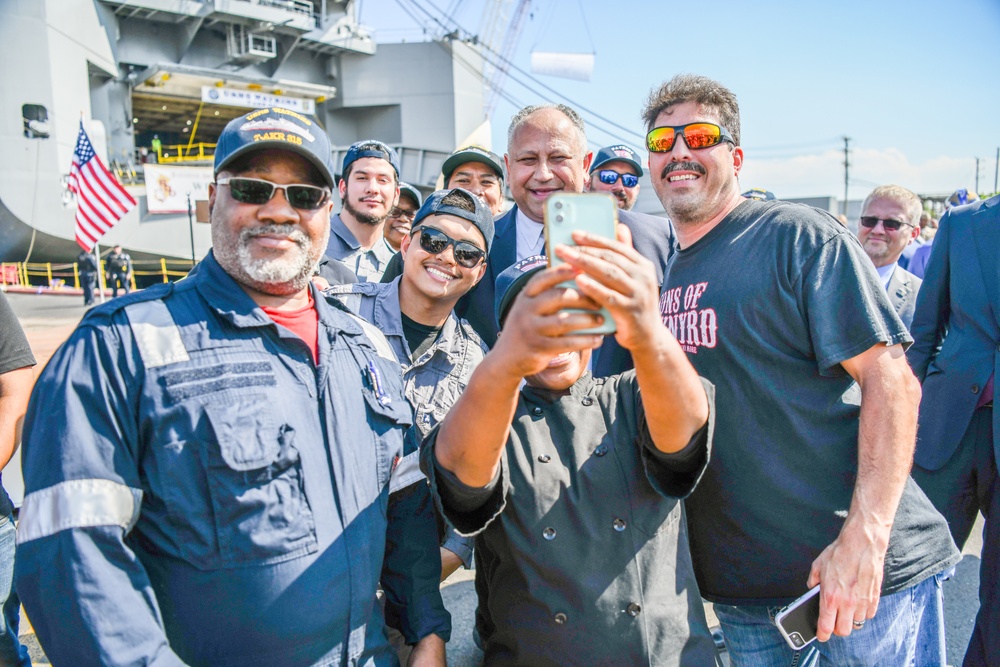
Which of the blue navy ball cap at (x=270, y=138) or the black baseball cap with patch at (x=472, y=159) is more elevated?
the black baseball cap with patch at (x=472, y=159)

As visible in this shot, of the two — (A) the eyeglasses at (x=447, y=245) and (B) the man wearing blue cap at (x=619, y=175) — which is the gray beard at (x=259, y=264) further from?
(B) the man wearing blue cap at (x=619, y=175)

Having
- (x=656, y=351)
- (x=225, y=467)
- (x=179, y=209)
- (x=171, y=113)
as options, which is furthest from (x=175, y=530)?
(x=171, y=113)

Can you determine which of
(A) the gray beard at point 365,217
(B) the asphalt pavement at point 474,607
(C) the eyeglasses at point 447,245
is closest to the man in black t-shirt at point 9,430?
(B) the asphalt pavement at point 474,607

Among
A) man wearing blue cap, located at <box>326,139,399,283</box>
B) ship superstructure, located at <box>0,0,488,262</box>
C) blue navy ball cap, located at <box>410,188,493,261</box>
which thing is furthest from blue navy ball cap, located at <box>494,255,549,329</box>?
ship superstructure, located at <box>0,0,488,262</box>

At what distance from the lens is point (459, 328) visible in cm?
307

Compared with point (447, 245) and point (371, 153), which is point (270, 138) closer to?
point (447, 245)

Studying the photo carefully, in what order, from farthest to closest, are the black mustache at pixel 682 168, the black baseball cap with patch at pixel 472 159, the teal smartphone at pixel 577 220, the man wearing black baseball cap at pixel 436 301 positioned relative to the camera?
the black baseball cap with patch at pixel 472 159, the man wearing black baseball cap at pixel 436 301, the black mustache at pixel 682 168, the teal smartphone at pixel 577 220

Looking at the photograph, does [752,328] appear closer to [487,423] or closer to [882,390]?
[882,390]

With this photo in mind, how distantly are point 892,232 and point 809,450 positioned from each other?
3.81m

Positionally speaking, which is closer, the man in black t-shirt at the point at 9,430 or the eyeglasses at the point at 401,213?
the man in black t-shirt at the point at 9,430

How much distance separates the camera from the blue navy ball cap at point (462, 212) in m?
3.02

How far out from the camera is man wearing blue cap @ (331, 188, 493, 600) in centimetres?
283

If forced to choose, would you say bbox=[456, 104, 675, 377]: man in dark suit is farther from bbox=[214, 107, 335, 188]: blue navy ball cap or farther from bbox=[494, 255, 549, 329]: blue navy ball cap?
bbox=[214, 107, 335, 188]: blue navy ball cap

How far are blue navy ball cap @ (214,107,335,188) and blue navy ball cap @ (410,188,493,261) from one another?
0.99m
